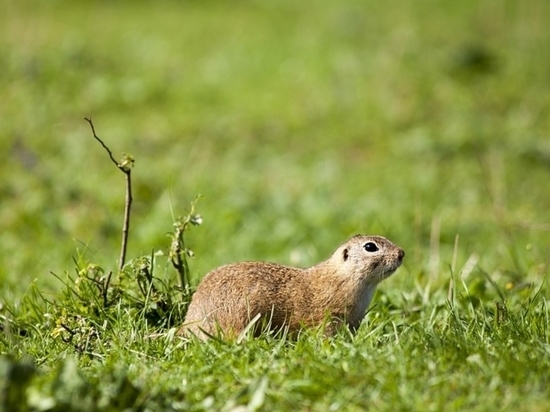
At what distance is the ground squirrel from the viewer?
4059 millimetres

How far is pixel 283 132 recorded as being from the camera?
9938mm

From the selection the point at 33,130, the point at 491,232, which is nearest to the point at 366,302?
the point at 491,232

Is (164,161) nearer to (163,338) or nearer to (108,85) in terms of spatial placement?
(108,85)

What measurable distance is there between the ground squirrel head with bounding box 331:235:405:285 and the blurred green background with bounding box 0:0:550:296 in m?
0.70

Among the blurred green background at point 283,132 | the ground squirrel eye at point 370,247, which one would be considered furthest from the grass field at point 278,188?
the ground squirrel eye at point 370,247

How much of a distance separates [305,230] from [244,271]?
3.03 metres

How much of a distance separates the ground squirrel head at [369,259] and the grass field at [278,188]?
0.73 ft

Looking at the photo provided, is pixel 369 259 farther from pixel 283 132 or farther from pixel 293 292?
pixel 283 132

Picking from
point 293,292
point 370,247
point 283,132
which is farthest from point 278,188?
point 293,292

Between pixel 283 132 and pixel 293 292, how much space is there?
5.79 metres

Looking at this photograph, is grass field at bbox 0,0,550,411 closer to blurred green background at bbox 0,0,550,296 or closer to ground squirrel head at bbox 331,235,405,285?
blurred green background at bbox 0,0,550,296

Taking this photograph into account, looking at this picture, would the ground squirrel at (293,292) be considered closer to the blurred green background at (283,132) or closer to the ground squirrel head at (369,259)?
the ground squirrel head at (369,259)

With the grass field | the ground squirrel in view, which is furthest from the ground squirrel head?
the grass field

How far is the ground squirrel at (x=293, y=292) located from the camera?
406cm
